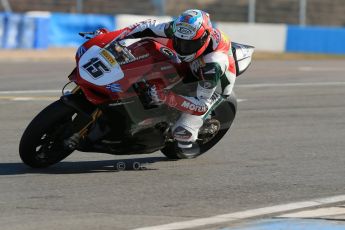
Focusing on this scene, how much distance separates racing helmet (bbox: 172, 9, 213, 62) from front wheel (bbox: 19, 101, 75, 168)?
3.89 feet

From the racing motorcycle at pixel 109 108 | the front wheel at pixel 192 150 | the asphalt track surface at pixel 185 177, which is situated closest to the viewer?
the asphalt track surface at pixel 185 177

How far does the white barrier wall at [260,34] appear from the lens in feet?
91.8

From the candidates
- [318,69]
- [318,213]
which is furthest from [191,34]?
[318,69]

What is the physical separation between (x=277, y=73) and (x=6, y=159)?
37.8 feet

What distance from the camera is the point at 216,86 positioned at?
7.49 metres

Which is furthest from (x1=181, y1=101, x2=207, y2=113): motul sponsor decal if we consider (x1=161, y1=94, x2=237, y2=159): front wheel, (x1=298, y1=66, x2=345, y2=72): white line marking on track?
(x1=298, y1=66, x2=345, y2=72): white line marking on track

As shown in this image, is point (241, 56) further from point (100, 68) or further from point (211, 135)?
point (100, 68)

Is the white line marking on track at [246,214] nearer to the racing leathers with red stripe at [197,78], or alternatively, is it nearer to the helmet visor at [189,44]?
the racing leathers with red stripe at [197,78]

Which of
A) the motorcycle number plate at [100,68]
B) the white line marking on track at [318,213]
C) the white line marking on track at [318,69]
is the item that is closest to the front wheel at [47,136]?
the motorcycle number plate at [100,68]

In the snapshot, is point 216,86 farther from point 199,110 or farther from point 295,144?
point 295,144

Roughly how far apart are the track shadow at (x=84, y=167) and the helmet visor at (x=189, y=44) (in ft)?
4.02

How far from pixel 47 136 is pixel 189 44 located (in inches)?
61.3

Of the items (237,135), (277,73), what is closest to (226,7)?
(277,73)

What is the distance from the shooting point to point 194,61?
7.42 metres
